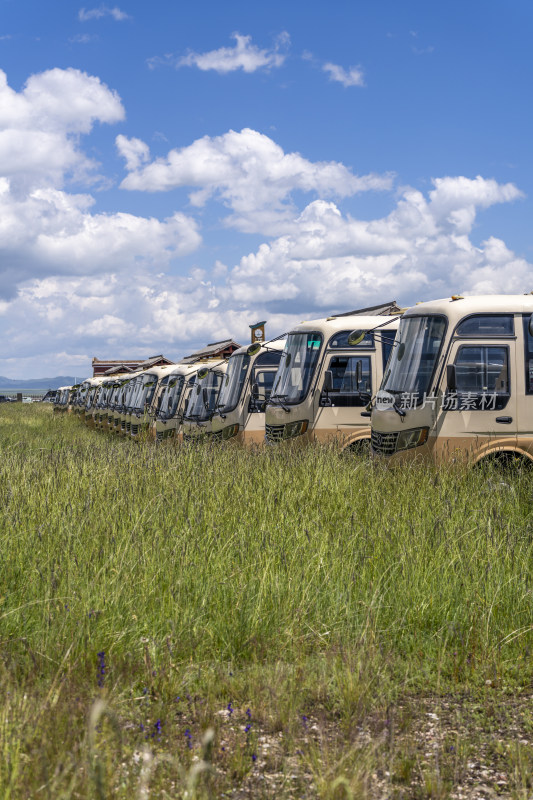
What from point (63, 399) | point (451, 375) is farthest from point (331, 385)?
point (63, 399)

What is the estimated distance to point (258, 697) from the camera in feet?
12.7

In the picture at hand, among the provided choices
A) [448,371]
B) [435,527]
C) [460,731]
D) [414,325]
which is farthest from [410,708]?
[414,325]

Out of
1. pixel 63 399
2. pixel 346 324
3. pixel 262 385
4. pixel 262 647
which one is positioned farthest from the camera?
pixel 63 399

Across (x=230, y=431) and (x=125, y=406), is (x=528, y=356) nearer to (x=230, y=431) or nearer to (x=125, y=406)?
(x=230, y=431)

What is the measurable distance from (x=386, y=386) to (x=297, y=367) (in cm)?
331

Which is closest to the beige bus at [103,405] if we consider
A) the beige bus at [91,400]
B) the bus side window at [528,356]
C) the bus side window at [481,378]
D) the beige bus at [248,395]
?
the beige bus at [91,400]

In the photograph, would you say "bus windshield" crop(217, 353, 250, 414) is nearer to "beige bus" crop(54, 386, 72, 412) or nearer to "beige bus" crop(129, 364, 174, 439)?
→ "beige bus" crop(129, 364, 174, 439)

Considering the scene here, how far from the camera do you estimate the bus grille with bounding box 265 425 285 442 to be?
1367cm

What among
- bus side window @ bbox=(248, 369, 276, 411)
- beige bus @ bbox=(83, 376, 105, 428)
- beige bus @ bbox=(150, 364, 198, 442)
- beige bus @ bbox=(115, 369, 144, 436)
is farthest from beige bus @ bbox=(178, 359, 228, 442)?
beige bus @ bbox=(83, 376, 105, 428)

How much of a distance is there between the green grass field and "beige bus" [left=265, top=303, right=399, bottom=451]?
5.71m

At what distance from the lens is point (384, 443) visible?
10.6 metres

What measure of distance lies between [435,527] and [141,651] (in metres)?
2.63

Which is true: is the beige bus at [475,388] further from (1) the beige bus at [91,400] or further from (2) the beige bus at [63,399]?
(2) the beige bus at [63,399]

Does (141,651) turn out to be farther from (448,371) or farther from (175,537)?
(448,371)
